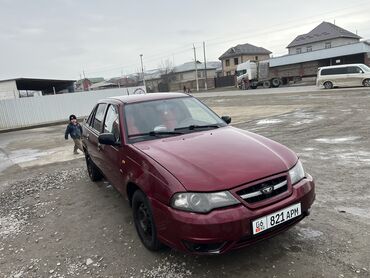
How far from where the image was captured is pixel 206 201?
2.79 metres

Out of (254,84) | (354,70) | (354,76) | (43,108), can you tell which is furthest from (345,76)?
(43,108)

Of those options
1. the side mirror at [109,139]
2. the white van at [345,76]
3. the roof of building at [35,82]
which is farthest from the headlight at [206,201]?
the white van at [345,76]

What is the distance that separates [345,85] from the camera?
85.9 feet

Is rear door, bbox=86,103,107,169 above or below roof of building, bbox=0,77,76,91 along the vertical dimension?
below

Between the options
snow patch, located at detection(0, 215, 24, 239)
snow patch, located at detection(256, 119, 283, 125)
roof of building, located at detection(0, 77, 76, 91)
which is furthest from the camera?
roof of building, located at detection(0, 77, 76, 91)

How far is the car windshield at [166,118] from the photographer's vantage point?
13.3 feet

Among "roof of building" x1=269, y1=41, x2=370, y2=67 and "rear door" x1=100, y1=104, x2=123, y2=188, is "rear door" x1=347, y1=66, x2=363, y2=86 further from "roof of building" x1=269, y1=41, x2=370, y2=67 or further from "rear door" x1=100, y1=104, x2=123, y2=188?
"rear door" x1=100, y1=104, x2=123, y2=188

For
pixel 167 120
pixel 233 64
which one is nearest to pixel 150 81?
pixel 233 64

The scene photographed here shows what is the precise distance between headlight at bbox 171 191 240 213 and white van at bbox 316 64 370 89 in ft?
85.2

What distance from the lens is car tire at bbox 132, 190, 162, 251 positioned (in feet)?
10.9

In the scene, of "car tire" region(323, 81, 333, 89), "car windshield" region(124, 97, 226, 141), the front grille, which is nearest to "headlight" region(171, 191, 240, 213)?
the front grille

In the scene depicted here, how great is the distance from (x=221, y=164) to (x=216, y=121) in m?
1.57

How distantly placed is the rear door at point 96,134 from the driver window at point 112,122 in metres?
0.29

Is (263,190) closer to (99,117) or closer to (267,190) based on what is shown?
(267,190)
